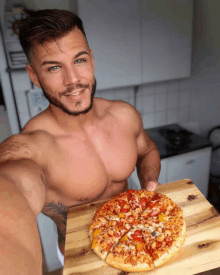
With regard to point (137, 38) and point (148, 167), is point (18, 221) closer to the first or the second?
point (148, 167)

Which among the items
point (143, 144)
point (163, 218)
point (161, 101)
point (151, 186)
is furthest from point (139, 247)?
point (161, 101)

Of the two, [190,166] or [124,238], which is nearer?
[124,238]

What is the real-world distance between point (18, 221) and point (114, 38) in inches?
58.5

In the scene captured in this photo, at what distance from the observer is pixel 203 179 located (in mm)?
2107

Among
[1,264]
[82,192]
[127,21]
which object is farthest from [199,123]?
[1,264]

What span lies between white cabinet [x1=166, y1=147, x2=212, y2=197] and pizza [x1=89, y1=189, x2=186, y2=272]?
990 millimetres

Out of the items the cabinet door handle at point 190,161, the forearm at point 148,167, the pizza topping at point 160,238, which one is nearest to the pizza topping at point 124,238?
the pizza topping at point 160,238

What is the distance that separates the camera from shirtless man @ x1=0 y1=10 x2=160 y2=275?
2.59ft

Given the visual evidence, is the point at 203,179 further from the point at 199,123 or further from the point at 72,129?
the point at 72,129

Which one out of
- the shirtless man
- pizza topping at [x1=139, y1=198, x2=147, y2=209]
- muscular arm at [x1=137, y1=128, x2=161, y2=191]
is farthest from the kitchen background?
pizza topping at [x1=139, y1=198, x2=147, y2=209]

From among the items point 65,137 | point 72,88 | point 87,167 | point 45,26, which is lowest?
point 87,167

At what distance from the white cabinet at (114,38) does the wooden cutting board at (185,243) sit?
1.07 m

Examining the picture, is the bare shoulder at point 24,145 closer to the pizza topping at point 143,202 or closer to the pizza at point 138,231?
the pizza at point 138,231

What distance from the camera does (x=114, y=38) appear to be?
1632 mm
